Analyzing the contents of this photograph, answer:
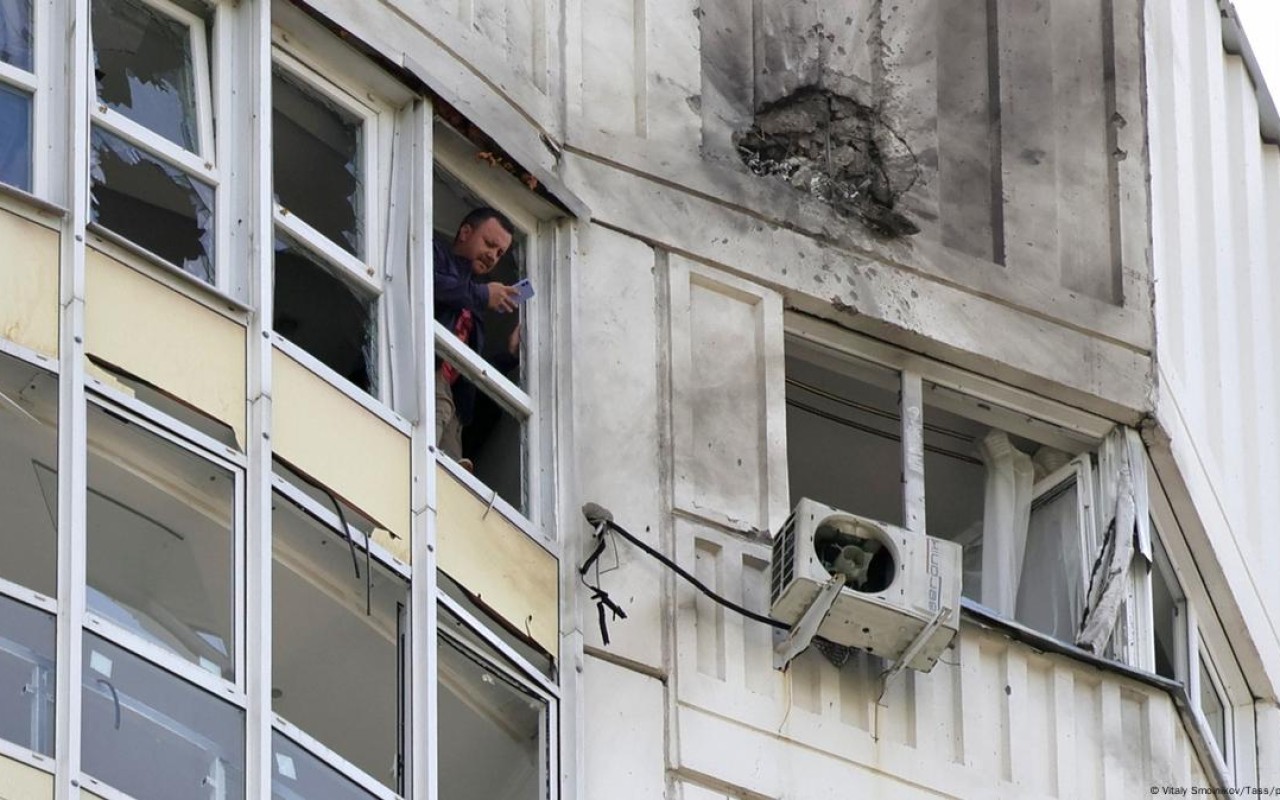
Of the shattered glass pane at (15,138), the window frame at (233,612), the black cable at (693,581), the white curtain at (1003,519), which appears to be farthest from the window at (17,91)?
the white curtain at (1003,519)

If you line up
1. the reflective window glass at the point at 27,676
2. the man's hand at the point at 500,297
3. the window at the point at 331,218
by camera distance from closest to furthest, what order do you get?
the reflective window glass at the point at 27,676 → the window at the point at 331,218 → the man's hand at the point at 500,297

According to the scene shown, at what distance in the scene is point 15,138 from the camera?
14242mm

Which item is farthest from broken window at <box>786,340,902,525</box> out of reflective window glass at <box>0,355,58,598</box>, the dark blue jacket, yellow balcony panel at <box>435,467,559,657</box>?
reflective window glass at <box>0,355,58,598</box>

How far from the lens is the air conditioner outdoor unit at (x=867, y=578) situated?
16.7 meters

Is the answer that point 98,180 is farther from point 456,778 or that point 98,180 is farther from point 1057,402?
point 1057,402

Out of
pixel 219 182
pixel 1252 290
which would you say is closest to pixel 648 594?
pixel 219 182

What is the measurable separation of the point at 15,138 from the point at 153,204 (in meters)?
0.69

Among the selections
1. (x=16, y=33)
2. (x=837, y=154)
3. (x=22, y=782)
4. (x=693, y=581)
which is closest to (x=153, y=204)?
(x=16, y=33)

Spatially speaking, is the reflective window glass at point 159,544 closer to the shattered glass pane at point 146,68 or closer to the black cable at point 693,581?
the shattered glass pane at point 146,68

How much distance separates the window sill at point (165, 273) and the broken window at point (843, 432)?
4340 mm

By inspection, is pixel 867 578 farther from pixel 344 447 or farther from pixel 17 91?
pixel 17 91

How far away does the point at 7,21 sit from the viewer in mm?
14555

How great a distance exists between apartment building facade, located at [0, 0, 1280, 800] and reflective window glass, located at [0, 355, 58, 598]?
0.7 inches

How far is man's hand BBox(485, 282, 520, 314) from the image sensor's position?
54.4 feet
